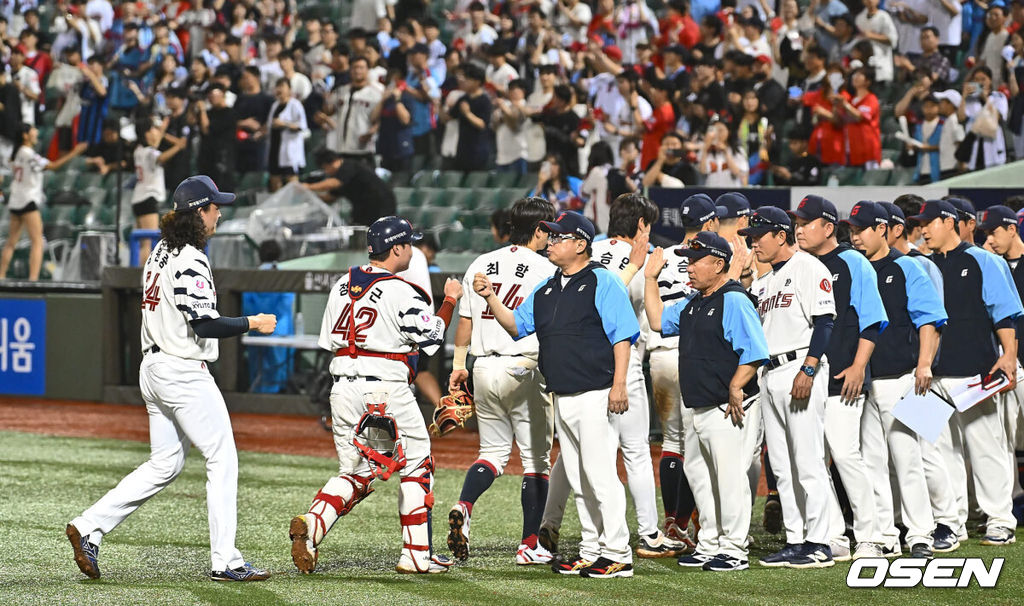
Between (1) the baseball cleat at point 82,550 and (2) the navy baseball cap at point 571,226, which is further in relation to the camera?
(2) the navy baseball cap at point 571,226

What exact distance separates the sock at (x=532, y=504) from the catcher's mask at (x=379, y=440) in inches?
35.8

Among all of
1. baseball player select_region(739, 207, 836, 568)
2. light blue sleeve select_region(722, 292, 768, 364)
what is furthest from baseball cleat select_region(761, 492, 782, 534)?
light blue sleeve select_region(722, 292, 768, 364)

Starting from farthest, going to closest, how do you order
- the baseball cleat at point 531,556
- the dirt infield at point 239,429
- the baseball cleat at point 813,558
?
the dirt infield at point 239,429
the baseball cleat at point 531,556
the baseball cleat at point 813,558

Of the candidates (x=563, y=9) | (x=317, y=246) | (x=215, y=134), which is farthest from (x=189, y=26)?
(x=317, y=246)

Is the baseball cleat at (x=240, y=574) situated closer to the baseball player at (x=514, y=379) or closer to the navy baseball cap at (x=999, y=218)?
the baseball player at (x=514, y=379)

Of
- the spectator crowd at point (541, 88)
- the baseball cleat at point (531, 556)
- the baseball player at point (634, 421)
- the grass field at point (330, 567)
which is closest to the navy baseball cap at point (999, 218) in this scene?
the grass field at point (330, 567)

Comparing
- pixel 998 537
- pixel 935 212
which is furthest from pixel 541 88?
pixel 998 537

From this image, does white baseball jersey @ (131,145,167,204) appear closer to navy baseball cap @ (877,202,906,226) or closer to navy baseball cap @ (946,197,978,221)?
navy baseball cap @ (946,197,978,221)

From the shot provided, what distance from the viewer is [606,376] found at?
7.42m

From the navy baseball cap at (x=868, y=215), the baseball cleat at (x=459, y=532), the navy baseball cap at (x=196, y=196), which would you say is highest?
the navy baseball cap at (x=196, y=196)

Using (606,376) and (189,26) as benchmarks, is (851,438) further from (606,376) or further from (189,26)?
(189,26)

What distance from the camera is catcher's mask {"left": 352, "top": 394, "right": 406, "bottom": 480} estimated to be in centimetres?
740

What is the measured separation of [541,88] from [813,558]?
12089mm

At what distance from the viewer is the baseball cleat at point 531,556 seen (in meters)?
8.04
